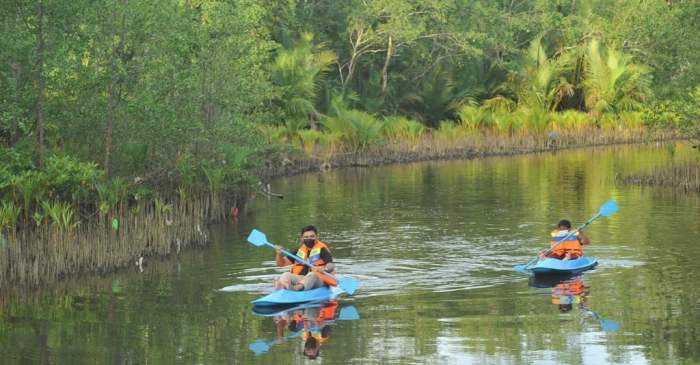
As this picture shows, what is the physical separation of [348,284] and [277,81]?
25000 millimetres

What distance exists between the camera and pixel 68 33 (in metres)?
21.3

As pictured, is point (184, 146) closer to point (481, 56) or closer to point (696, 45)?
point (696, 45)

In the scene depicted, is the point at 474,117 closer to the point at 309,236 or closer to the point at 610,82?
the point at 610,82

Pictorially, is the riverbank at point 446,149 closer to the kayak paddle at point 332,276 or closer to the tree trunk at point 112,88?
the tree trunk at point 112,88

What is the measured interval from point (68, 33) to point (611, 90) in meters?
35.0

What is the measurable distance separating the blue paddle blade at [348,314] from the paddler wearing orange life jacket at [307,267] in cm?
78

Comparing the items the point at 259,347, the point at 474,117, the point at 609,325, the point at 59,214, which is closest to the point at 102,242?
the point at 59,214

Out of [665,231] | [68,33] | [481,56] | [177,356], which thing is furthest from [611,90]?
[177,356]

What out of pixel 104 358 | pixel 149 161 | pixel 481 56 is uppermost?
pixel 481 56

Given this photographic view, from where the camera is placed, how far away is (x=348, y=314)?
16.6 m

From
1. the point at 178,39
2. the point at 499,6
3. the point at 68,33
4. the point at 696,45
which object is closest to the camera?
the point at 68,33

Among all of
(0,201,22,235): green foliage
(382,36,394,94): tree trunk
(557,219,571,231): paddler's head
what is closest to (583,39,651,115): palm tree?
(382,36,394,94): tree trunk

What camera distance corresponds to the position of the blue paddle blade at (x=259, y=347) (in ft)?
46.2

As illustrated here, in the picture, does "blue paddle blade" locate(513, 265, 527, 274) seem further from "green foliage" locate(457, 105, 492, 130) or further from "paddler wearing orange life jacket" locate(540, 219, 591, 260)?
"green foliage" locate(457, 105, 492, 130)
